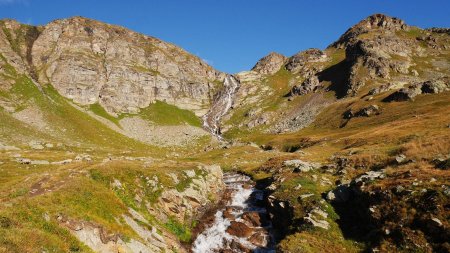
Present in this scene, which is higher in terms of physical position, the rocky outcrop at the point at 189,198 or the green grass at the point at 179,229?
the rocky outcrop at the point at 189,198

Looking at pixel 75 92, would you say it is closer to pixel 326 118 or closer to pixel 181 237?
pixel 326 118

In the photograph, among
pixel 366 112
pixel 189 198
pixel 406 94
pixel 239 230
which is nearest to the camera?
pixel 239 230

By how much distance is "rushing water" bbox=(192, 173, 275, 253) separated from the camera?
36.6m

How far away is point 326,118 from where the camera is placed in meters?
159

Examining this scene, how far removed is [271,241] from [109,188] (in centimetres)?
1902

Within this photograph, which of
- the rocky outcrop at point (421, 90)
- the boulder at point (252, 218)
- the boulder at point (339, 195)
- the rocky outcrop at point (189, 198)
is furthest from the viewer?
the rocky outcrop at point (421, 90)

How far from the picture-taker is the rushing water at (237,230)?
1441 inches

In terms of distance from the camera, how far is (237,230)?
40.5 metres

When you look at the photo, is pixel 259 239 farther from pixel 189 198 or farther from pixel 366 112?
pixel 366 112

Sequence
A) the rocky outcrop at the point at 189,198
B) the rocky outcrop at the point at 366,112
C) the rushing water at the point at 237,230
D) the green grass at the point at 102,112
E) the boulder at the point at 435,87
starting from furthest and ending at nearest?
1. the green grass at the point at 102,112
2. the rocky outcrop at the point at 366,112
3. the boulder at the point at 435,87
4. the rocky outcrop at the point at 189,198
5. the rushing water at the point at 237,230

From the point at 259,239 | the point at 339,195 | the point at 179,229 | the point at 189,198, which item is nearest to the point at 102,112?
the point at 189,198

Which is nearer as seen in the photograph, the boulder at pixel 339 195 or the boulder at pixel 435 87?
the boulder at pixel 339 195

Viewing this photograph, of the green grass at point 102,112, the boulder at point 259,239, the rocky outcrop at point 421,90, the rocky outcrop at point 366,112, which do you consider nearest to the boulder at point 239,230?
the boulder at point 259,239

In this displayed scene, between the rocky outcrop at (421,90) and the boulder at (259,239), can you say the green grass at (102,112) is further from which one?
the boulder at (259,239)
